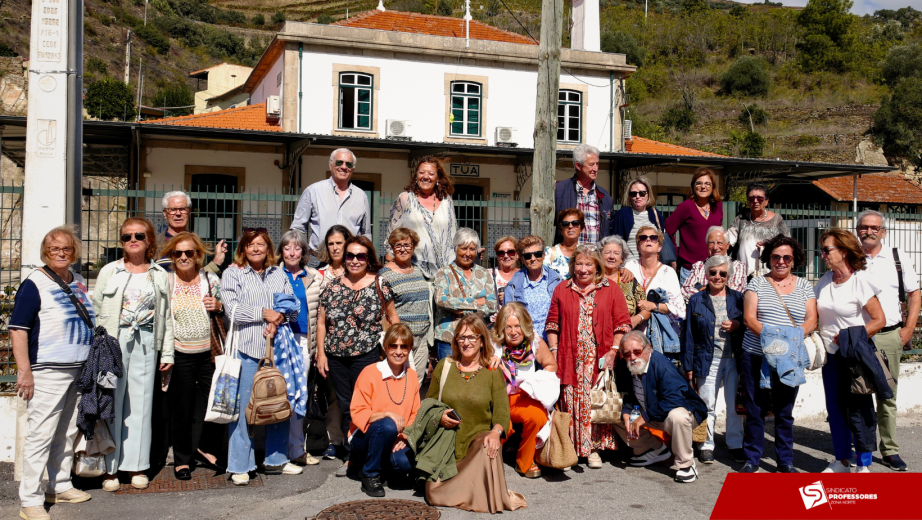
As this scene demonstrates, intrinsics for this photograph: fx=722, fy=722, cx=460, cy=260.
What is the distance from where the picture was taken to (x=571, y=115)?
72.6ft

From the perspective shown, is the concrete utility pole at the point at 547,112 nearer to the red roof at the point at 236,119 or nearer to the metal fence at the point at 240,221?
the metal fence at the point at 240,221

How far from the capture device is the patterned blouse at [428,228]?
602 cm

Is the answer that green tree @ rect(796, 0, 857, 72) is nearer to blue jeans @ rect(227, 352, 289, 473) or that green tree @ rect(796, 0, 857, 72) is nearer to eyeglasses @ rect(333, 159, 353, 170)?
eyeglasses @ rect(333, 159, 353, 170)

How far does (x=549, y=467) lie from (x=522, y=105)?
17.4 metres

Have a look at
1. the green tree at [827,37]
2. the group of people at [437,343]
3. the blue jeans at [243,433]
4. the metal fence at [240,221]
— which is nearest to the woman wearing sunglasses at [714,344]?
the group of people at [437,343]

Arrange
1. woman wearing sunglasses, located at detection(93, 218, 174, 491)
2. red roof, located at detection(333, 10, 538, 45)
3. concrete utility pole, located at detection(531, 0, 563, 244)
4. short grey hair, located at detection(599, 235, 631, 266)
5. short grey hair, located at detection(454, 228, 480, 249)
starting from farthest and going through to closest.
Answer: red roof, located at detection(333, 10, 538, 45), concrete utility pole, located at detection(531, 0, 563, 244), short grey hair, located at detection(599, 235, 631, 266), short grey hair, located at detection(454, 228, 480, 249), woman wearing sunglasses, located at detection(93, 218, 174, 491)

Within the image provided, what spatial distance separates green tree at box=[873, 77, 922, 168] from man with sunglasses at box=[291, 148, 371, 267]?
1598 inches

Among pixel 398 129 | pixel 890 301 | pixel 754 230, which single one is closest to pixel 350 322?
pixel 754 230

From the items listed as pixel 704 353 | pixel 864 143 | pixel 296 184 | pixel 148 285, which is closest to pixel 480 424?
pixel 704 353

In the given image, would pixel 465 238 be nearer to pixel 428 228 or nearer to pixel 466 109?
pixel 428 228

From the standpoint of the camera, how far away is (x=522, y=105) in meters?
21.5

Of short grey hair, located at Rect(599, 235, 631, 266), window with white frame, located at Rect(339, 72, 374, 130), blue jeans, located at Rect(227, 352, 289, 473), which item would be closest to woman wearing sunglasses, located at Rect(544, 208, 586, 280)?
short grey hair, located at Rect(599, 235, 631, 266)

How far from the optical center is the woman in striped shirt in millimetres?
5055

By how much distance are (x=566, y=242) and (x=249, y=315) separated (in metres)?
2.70
